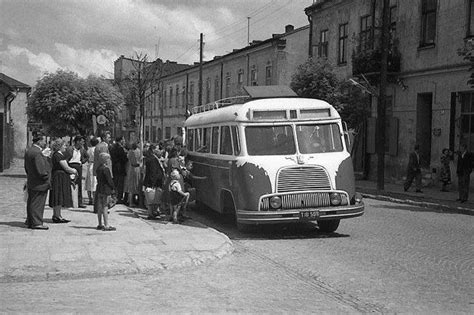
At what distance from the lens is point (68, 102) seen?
2520cm

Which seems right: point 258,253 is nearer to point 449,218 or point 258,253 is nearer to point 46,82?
point 449,218

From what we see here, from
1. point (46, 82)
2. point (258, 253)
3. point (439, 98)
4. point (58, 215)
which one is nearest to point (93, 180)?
point (58, 215)

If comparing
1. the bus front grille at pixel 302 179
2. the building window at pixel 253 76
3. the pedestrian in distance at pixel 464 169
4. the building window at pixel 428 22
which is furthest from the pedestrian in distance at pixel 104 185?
the building window at pixel 253 76

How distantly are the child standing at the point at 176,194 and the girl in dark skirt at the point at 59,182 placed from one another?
2.00 m

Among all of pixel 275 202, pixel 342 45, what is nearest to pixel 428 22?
pixel 342 45

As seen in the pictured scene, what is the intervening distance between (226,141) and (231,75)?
3725cm

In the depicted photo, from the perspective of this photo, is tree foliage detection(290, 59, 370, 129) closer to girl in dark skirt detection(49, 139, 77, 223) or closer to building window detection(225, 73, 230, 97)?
girl in dark skirt detection(49, 139, 77, 223)

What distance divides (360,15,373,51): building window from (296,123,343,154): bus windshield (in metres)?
15.8

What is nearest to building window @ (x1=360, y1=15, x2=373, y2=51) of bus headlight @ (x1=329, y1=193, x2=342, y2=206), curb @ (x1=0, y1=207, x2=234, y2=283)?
bus headlight @ (x1=329, y1=193, x2=342, y2=206)

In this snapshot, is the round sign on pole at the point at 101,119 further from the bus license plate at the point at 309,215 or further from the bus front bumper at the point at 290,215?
the bus license plate at the point at 309,215

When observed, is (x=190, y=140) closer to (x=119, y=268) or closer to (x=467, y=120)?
(x=119, y=268)

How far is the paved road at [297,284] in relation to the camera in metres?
6.43

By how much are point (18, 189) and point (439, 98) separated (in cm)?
1578

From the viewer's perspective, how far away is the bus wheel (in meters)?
11.7
